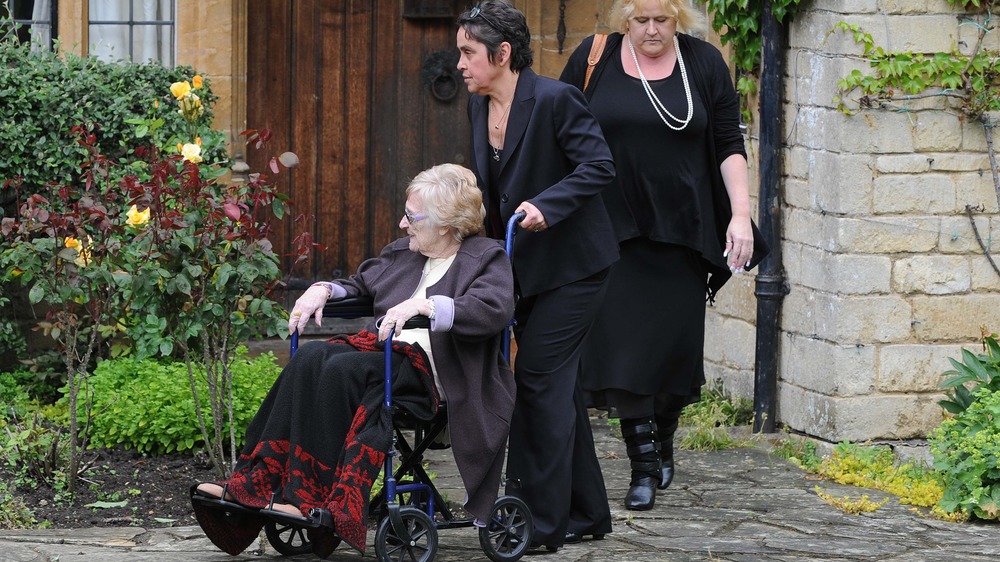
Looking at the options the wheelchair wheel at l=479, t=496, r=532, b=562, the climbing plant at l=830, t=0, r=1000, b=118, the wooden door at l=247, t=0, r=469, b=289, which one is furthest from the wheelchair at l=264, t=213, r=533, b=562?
the wooden door at l=247, t=0, r=469, b=289

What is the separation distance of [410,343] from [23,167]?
3224mm

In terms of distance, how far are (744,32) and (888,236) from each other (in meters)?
1.22

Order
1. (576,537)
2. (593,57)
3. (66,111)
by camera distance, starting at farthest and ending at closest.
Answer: (66,111), (593,57), (576,537)

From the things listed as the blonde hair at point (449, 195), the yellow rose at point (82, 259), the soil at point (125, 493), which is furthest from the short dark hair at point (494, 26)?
the soil at point (125, 493)

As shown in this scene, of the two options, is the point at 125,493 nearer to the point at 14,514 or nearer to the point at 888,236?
the point at 14,514

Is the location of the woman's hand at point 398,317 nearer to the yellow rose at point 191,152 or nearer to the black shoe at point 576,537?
the black shoe at point 576,537

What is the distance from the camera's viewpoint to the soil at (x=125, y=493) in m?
5.57

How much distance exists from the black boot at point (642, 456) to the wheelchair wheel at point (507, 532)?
3.01ft

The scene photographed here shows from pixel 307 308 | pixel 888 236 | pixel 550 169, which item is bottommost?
pixel 307 308

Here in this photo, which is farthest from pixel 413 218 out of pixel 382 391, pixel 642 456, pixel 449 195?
pixel 642 456

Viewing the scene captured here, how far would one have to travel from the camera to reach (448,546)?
5.27 meters

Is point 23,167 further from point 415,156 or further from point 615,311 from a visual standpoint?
point 615,311

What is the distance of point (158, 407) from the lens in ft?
20.9

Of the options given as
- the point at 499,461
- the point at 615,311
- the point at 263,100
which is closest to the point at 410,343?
the point at 499,461
